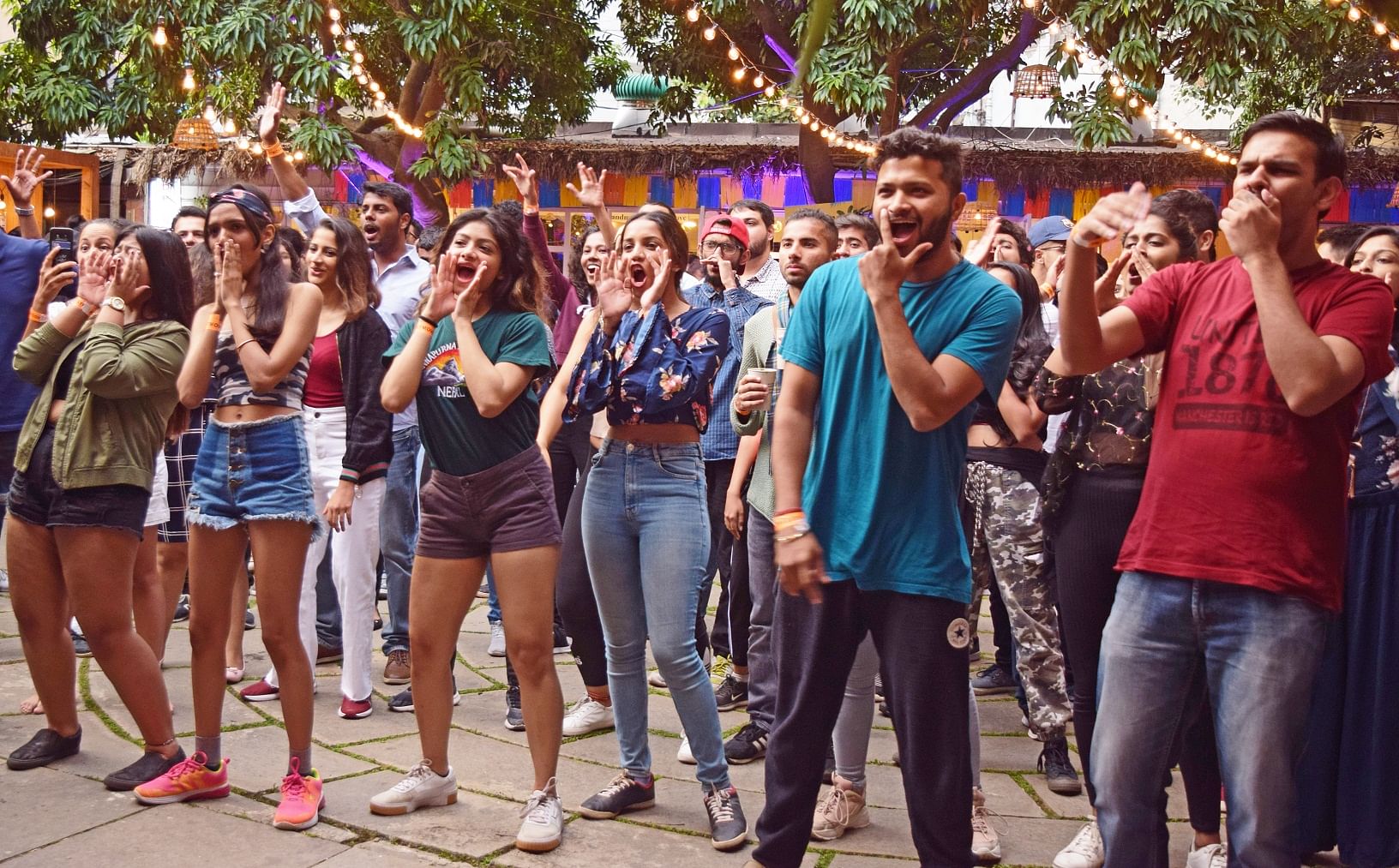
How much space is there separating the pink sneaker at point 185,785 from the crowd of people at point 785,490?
11 millimetres

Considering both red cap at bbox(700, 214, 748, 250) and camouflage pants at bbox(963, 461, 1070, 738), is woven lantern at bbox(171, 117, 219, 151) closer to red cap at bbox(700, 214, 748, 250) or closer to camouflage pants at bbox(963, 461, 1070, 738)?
red cap at bbox(700, 214, 748, 250)

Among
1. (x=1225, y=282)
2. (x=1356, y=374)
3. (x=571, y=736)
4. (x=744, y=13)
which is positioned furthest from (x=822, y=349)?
(x=744, y=13)

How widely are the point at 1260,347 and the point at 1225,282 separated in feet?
0.74

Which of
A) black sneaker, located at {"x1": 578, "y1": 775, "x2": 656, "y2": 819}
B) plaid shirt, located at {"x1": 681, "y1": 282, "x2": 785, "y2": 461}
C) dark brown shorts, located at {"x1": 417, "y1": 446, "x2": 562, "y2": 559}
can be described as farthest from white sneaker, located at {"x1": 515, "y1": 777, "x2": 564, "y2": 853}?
plaid shirt, located at {"x1": 681, "y1": 282, "x2": 785, "y2": 461}

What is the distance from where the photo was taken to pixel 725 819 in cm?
393

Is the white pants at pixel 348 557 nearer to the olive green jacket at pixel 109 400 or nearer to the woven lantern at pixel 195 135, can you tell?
the olive green jacket at pixel 109 400

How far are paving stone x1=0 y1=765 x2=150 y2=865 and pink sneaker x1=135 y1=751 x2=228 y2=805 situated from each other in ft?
0.20

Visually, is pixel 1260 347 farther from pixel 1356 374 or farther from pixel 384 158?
pixel 384 158

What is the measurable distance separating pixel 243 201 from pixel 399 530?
76.5 inches

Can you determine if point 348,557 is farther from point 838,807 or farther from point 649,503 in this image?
point 838,807

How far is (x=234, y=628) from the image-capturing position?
228 inches

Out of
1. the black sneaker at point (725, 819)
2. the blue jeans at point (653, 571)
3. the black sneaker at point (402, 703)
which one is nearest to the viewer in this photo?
the black sneaker at point (725, 819)

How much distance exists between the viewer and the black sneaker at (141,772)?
4246 millimetres

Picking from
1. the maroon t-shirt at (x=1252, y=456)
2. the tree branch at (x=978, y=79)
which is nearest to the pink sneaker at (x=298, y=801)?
the maroon t-shirt at (x=1252, y=456)
